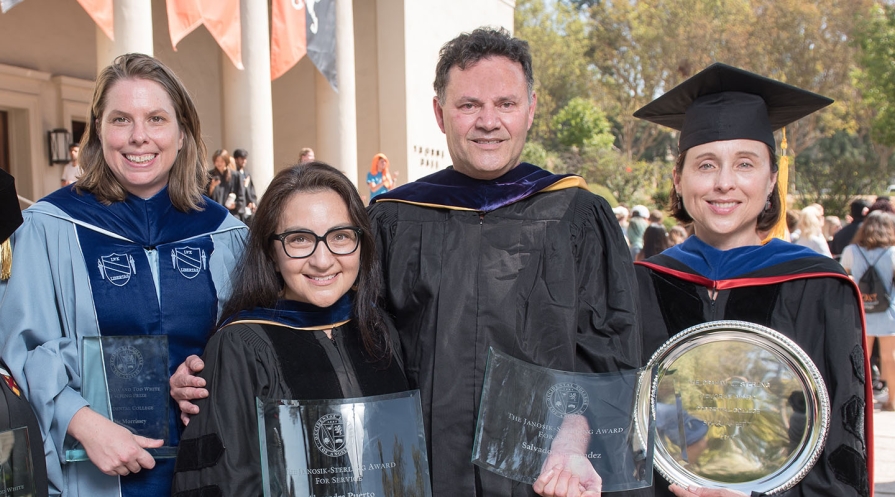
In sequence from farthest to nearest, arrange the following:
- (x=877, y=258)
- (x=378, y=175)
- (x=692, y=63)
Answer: (x=692, y=63), (x=378, y=175), (x=877, y=258)

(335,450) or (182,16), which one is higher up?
(182,16)

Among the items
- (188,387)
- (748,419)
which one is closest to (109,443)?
(188,387)

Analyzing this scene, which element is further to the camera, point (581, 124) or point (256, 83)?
point (581, 124)

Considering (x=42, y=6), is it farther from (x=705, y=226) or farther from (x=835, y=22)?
(x=835, y=22)

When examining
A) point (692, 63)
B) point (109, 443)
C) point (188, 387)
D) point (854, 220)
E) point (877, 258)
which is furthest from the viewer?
point (692, 63)

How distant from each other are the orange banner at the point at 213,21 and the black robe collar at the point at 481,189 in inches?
309

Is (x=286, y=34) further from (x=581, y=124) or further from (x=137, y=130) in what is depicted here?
(x=581, y=124)

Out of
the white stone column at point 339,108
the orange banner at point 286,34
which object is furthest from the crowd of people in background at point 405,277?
the white stone column at point 339,108

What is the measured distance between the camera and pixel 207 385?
6.94 ft

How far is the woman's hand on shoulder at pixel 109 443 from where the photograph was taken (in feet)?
7.30

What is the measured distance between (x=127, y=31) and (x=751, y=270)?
328 inches

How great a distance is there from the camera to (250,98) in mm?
11695

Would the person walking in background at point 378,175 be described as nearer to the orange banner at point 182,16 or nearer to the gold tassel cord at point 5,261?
the orange banner at point 182,16

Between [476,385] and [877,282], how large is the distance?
647 centimetres
